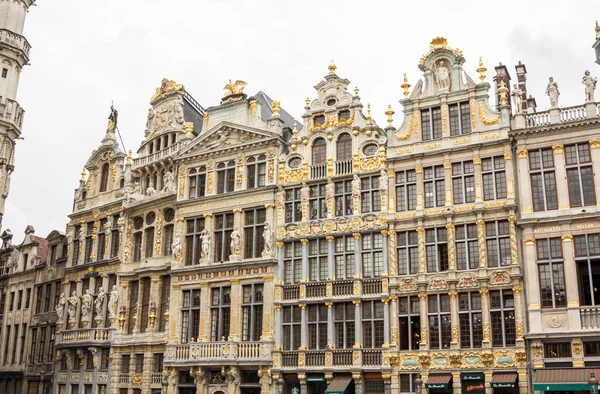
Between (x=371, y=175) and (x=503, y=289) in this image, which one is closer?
(x=503, y=289)

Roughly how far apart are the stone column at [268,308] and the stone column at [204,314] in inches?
78.3

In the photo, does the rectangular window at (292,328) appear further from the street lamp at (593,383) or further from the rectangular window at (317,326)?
the street lamp at (593,383)

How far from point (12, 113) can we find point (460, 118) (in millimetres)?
32137

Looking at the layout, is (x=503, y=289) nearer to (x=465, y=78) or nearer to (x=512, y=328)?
(x=512, y=328)

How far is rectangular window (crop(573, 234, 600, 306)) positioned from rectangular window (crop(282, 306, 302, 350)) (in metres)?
12.7

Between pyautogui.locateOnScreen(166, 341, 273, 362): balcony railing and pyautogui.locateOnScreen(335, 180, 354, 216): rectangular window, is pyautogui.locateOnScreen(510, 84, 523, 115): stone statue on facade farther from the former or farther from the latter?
pyautogui.locateOnScreen(166, 341, 273, 362): balcony railing

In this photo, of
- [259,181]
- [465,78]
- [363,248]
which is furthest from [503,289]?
[259,181]

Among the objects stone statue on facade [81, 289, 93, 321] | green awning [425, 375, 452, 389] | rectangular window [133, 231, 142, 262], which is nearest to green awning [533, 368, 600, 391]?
green awning [425, 375, 452, 389]

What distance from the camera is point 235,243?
35062 millimetres

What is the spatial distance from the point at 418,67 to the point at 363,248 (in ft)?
→ 30.1

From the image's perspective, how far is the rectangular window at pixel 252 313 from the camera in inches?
1329

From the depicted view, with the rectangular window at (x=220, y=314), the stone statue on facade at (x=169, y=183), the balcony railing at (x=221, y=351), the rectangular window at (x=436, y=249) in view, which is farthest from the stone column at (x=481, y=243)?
the stone statue on facade at (x=169, y=183)

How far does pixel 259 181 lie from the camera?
118ft

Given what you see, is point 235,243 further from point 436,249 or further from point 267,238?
point 436,249
